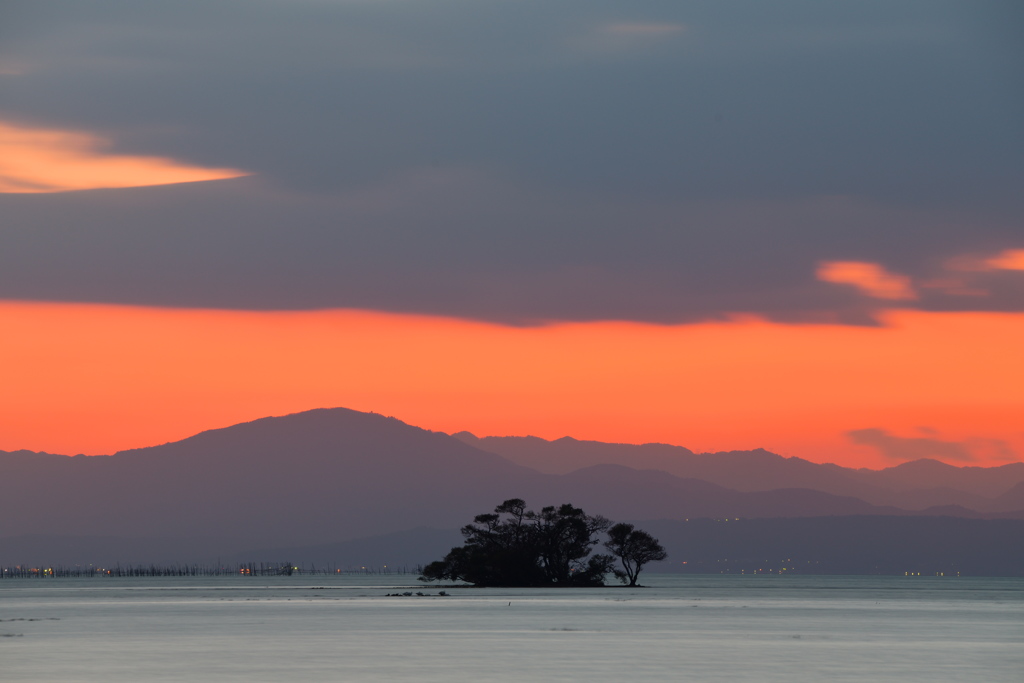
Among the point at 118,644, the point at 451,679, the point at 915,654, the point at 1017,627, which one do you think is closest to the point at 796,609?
the point at 1017,627

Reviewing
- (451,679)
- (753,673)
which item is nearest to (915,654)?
(753,673)

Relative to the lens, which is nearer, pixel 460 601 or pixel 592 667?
pixel 592 667

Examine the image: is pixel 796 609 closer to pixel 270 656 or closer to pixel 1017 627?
pixel 1017 627

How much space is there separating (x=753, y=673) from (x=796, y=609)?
308ft

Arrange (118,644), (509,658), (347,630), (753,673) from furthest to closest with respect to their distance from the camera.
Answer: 1. (347,630)
2. (118,644)
3. (509,658)
4. (753,673)

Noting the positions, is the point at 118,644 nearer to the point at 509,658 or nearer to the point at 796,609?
the point at 509,658

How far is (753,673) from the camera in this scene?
6056 centimetres

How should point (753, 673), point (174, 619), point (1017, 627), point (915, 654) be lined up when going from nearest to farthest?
point (753, 673), point (915, 654), point (1017, 627), point (174, 619)

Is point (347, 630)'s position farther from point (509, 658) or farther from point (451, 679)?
point (451, 679)

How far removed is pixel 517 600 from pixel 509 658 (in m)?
95.2

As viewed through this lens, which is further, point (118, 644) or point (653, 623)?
point (653, 623)

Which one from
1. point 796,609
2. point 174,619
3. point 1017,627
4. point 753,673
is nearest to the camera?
point 753,673

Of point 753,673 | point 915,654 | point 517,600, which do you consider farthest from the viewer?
point 517,600

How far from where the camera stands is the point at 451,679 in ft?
186
